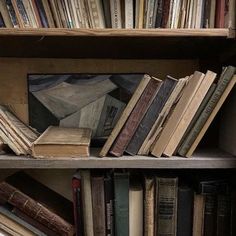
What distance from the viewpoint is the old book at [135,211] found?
83cm

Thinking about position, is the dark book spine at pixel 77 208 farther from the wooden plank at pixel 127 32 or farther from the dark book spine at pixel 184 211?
the wooden plank at pixel 127 32

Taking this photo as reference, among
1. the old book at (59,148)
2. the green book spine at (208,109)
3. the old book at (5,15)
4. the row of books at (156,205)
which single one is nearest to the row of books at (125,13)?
the old book at (5,15)

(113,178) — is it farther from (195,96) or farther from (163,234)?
(195,96)

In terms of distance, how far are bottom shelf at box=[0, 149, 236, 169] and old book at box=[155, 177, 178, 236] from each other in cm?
7

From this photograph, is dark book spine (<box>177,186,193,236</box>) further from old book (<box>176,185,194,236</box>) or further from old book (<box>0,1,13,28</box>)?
old book (<box>0,1,13,28</box>)

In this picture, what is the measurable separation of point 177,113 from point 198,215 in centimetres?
32

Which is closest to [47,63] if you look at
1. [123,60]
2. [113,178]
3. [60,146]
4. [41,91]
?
[41,91]

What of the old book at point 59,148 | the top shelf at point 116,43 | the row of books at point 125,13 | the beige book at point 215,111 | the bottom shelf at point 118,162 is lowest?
the bottom shelf at point 118,162

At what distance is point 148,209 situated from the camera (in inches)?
32.4

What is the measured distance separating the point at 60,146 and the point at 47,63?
0.42 meters

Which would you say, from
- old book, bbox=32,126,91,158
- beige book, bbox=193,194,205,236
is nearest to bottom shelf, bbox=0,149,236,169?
old book, bbox=32,126,91,158

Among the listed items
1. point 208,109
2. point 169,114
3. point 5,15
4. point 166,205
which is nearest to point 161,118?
point 169,114

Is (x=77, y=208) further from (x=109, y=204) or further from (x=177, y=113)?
(x=177, y=113)

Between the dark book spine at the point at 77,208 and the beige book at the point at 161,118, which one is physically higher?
the beige book at the point at 161,118
